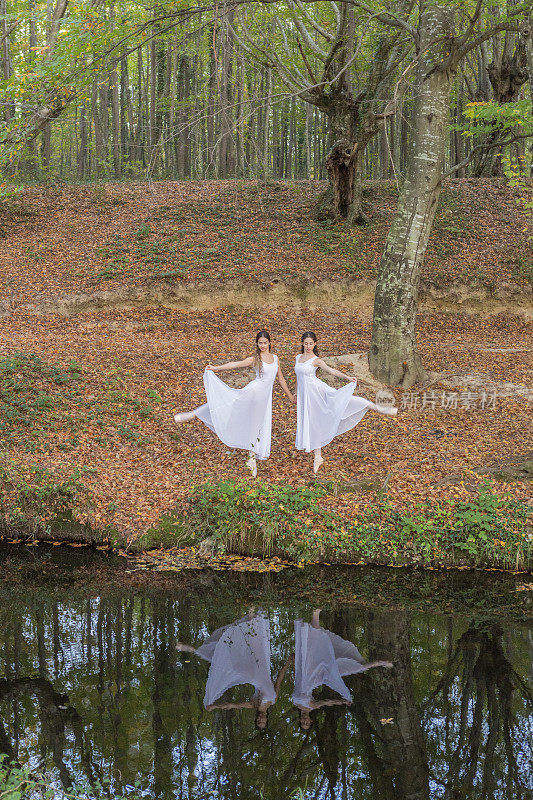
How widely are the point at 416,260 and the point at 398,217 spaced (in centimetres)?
87

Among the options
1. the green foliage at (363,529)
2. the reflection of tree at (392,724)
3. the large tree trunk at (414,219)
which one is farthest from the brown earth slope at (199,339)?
the reflection of tree at (392,724)

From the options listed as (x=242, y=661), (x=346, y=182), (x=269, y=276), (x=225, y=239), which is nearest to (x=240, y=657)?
(x=242, y=661)

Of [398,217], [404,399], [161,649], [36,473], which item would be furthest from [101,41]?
[161,649]

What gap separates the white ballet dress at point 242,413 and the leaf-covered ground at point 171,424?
46cm

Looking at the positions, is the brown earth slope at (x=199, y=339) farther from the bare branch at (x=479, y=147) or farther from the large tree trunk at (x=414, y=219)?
the bare branch at (x=479, y=147)

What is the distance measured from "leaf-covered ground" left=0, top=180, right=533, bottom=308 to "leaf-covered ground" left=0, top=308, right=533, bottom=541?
2324mm

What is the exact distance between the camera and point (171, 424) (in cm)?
1091

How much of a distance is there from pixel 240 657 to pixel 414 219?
883 cm

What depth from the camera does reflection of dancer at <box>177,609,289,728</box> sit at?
524cm

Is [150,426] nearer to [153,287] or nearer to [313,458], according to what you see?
[313,458]

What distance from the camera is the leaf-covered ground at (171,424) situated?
29.4 feet

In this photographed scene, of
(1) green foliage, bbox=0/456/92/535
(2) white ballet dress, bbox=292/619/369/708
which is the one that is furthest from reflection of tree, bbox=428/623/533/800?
(1) green foliage, bbox=0/456/92/535

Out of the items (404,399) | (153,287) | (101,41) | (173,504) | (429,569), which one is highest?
(101,41)

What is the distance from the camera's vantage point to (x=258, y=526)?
8.12m
